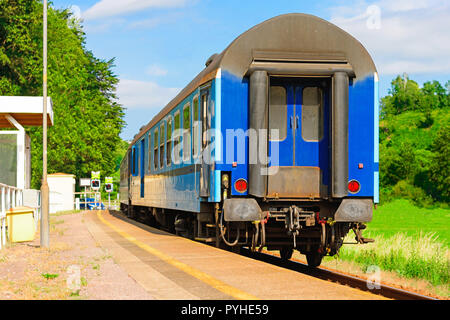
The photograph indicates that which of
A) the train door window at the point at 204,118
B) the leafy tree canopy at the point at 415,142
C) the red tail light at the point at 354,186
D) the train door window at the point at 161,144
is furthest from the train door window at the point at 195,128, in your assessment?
the leafy tree canopy at the point at 415,142

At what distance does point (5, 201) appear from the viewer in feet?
53.2

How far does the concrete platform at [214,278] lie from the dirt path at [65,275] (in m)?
0.26

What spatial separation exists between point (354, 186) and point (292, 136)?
130 centimetres

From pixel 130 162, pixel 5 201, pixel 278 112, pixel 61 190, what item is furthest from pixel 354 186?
pixel 61 190

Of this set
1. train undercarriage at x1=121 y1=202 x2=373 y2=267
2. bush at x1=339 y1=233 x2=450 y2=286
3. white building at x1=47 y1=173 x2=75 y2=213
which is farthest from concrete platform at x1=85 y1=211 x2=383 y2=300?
white building at x1=47 y1=173 x2=75 y2=213

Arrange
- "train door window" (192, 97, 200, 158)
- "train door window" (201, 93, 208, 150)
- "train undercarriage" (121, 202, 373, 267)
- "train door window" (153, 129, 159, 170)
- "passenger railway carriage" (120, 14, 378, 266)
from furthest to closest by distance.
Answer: "train door window" (153, 129, 159, 170), "train door window" (192, 97, 200, 158), "train door window" (201, 93, 208, 150), "train undercarriage" (121, 202, 373, 267), "passenger railway carriage" (120, 14, 378, 266)

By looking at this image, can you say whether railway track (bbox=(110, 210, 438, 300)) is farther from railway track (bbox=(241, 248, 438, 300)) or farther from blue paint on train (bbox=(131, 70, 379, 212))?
blue paint on train (bbox=(131, 70, 379, 212))

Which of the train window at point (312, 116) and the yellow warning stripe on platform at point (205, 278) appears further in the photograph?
the train window at point (312, 116)

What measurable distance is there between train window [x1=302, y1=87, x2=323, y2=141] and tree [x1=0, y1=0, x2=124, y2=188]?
3625cm

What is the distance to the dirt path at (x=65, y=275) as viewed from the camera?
24.1 feet

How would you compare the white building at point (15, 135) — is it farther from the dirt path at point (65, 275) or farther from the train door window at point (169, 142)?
the dirt path at point (65, 275)

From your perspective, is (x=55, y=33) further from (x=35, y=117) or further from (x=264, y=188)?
(x=264, y=188)

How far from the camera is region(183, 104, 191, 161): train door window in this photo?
43.9 ft
